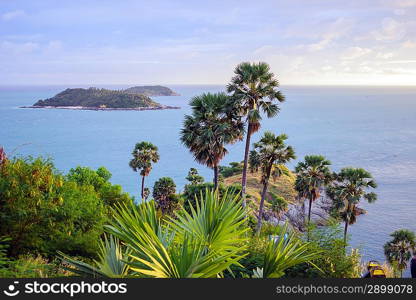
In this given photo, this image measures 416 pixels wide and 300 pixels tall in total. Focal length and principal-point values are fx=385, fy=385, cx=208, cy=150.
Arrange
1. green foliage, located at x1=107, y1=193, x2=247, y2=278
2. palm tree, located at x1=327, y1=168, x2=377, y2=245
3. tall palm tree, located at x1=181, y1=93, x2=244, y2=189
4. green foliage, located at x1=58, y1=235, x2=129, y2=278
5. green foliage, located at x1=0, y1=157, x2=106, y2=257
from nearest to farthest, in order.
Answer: green foliage, located at x1=107, y1=193, x2=247, y2=278 < green foliage, located at x1=58, y1=235, x2=129, y2=278 < green foliage, located at x1=0, y1=157, x2=106, y2=257 < tall palm tree, located at x1=181, y1=93, x2=244, y2=189 < palm tree, located at x1=327, y1=168, x2=377, y2=245

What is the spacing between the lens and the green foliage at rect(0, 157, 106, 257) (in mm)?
11912

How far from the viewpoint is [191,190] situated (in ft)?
121

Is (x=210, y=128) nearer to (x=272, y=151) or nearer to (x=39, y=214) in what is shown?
(x=272, y=151)

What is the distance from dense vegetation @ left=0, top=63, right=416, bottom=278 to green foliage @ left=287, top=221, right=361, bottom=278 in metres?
0.03

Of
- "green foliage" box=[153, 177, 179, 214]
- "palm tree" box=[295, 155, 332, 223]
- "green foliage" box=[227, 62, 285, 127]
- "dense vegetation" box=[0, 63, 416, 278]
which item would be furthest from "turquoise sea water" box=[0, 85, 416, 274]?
"green foliage" box=[227, 62, 285, 127]

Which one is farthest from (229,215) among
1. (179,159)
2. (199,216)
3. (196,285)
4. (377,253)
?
(179,159)

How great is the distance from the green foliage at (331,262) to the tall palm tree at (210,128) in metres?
15.5

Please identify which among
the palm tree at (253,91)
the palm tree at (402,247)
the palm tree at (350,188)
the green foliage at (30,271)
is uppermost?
the palm tree at (253,91)

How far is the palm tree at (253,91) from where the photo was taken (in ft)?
84.7

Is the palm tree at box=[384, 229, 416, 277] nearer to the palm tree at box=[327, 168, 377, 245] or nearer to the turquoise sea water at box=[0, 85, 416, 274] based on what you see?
the palm tree at box=[327, 168, 377, 245]

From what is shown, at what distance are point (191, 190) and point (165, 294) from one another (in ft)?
109

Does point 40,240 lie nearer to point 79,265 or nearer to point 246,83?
point 79,265

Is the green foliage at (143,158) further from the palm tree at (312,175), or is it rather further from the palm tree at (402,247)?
the palm tree at (402,247)

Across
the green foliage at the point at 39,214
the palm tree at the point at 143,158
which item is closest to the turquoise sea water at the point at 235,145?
the palm tree at the point at 143,158
